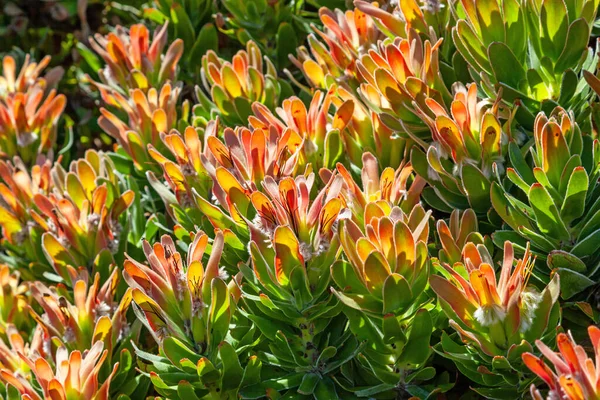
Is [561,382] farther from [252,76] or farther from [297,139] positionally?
[252,76]

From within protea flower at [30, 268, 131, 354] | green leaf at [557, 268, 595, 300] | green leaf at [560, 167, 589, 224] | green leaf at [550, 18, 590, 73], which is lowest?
protea flower at [30, 268, 131, 354]

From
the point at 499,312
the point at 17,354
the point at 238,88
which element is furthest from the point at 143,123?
the point at 499,312

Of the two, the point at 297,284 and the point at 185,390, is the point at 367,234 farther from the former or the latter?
the point at 185,390

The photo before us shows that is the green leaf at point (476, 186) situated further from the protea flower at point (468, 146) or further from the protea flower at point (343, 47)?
the protea flower at point (343, 47)

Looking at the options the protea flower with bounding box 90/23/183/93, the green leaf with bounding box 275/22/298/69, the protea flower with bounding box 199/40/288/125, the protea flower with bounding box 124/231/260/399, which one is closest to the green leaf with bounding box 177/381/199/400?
the protea flower with bounding box 124/231/260/399

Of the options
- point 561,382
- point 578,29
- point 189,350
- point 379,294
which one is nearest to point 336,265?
point 379,294

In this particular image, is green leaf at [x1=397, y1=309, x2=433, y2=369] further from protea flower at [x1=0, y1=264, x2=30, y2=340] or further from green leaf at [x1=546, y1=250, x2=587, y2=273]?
protea flower at [x1=0, y1=264, x2=30, y2=340]
